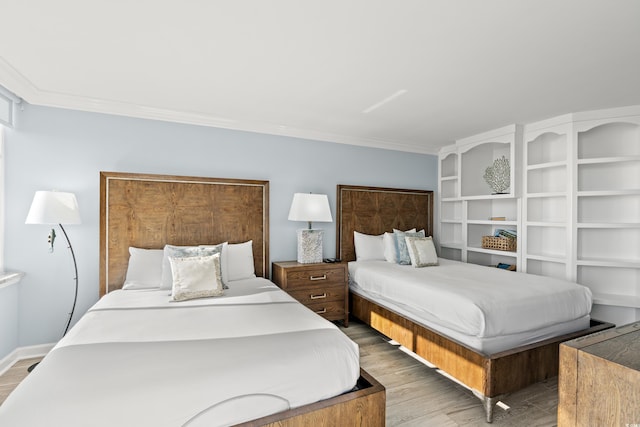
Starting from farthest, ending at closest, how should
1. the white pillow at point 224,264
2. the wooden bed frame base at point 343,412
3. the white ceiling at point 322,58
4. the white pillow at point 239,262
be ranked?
the white pillow at point 239,262 → the white pillow at point 224,264 → the white ceiling at point 322,58 → the wooden bed frame base at point 343,412

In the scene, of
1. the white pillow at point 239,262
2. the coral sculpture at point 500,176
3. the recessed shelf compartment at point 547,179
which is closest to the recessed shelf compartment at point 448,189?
the coral sculpture at point 500,176

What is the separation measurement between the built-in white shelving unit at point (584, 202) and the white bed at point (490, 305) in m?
1.01

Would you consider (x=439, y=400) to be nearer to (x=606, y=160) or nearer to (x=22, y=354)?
(x=606, y=160)

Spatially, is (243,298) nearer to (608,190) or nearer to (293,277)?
(293,277)

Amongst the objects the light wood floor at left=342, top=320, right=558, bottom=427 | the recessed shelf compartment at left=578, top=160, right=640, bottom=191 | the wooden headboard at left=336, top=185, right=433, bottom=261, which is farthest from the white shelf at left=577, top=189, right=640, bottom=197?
the light wood floor at left=342, top=320, right=558, bottom=427

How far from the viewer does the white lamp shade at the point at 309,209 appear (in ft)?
11.6

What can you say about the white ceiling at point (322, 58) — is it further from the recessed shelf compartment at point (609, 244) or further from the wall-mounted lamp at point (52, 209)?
the recessed shelf compartment at point (609, 244)

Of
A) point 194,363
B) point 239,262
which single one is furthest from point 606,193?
point 194,363

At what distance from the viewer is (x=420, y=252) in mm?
3684

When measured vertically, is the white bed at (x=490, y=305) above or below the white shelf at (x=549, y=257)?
below

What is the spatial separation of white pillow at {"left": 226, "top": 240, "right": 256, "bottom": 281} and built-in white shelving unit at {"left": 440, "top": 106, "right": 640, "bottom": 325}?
316 cm

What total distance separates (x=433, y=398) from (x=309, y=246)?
1.93 m

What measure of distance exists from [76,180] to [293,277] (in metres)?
2.34

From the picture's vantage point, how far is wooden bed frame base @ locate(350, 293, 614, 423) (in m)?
2.10
